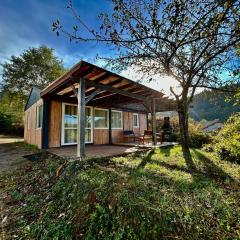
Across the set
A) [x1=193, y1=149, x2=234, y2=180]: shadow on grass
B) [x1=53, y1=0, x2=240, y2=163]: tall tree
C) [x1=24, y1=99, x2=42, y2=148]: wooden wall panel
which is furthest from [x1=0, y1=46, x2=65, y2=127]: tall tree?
[x1=193, y1=149, x2=234, y2=180]: shadow on grass

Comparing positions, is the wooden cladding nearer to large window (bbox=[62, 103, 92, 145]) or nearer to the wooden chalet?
the wooden chalet

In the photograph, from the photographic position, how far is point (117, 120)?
1196 cm

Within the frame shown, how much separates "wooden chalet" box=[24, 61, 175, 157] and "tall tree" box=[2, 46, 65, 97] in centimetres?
1604

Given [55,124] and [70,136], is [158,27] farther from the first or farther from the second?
[70,136]

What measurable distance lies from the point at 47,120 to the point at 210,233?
797 cm

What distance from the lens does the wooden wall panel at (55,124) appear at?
8.51 m

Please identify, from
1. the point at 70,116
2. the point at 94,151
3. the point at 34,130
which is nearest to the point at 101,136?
the point at 70,116

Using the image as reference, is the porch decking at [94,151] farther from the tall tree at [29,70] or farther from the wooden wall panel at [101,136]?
the tall tree at [29,70]

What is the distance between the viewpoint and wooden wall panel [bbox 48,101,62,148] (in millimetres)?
8508

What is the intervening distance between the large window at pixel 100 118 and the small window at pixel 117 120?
64cm

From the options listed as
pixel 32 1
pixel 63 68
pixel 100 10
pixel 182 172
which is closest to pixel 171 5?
pixel 100 10

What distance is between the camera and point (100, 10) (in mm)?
3812

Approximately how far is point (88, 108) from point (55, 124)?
2.26 metres

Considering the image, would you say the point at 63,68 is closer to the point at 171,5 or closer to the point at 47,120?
the point at 47,120
